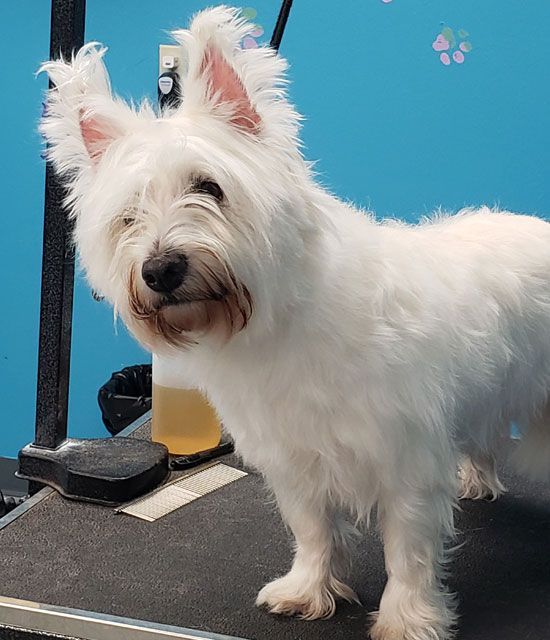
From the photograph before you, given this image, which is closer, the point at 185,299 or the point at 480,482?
the point at 185,299

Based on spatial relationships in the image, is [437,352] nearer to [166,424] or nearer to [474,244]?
[474,244]

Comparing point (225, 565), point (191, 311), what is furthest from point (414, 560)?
point (191, 311)

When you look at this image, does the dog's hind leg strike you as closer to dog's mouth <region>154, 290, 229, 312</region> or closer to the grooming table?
the grooming table

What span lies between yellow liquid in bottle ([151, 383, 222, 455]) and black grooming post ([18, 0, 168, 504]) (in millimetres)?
133

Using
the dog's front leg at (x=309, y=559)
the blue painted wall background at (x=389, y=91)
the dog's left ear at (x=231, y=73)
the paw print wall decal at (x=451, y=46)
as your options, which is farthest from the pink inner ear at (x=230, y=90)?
the paw print wall decal at (x=451, y=46)

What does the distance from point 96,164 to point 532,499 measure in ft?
3.46

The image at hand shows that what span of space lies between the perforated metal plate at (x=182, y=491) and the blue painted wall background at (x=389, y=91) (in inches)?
35.6

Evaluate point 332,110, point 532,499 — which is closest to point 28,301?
point 332,110

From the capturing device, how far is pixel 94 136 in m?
1.18

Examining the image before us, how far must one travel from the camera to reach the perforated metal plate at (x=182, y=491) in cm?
163

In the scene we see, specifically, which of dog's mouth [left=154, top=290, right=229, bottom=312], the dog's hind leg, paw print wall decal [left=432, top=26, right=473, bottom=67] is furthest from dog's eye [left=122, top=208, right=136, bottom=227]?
paw print wall decal [left=432, top=26, right=473, bottom=67]

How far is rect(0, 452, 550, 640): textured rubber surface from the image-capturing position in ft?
4.33

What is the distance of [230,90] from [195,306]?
0.85 ft

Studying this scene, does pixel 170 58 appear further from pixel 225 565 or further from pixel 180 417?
pixel 225 565
